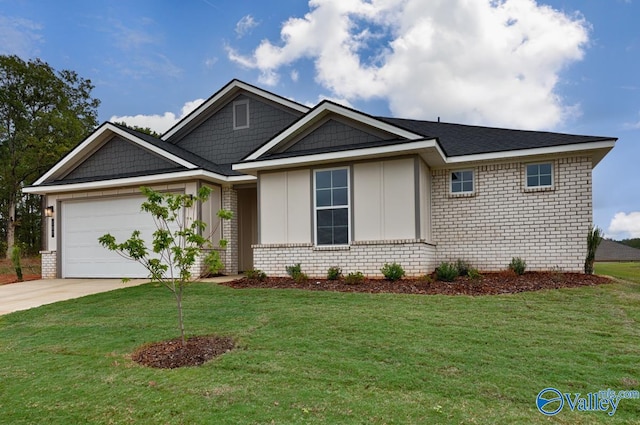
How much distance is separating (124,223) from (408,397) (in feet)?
38.0

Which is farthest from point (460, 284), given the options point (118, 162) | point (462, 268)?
point (118, 162)

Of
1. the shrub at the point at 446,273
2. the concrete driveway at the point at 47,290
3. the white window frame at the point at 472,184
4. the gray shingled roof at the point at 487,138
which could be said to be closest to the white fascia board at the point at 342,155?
the gray shingled roof at the point at 487,138

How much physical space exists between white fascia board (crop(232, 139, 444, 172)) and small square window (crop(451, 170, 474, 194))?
1.64 meters

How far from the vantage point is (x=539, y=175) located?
10586 mm

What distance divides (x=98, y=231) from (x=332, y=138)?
8153mm

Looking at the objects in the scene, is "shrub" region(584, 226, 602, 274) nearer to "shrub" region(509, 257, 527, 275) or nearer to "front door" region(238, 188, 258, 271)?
"shrub" region(509, 257, 527, 275)

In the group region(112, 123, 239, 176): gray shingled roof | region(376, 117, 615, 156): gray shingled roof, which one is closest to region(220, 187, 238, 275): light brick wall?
region(112, 123, 239, 176): gray shingled roof

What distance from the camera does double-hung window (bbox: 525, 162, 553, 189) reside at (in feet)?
34.4

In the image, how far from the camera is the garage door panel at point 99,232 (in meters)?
12.7

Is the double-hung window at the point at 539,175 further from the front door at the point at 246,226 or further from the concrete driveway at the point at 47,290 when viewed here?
the concrete driveway at the point at 47,290

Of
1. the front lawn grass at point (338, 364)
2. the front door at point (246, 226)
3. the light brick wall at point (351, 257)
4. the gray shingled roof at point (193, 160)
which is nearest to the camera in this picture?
the front lawn grass at point (338, 364)

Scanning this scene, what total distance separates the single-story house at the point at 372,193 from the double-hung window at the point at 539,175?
26mm

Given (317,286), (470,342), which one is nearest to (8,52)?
(317,286)

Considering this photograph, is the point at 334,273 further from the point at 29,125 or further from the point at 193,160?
the point at 29,125
